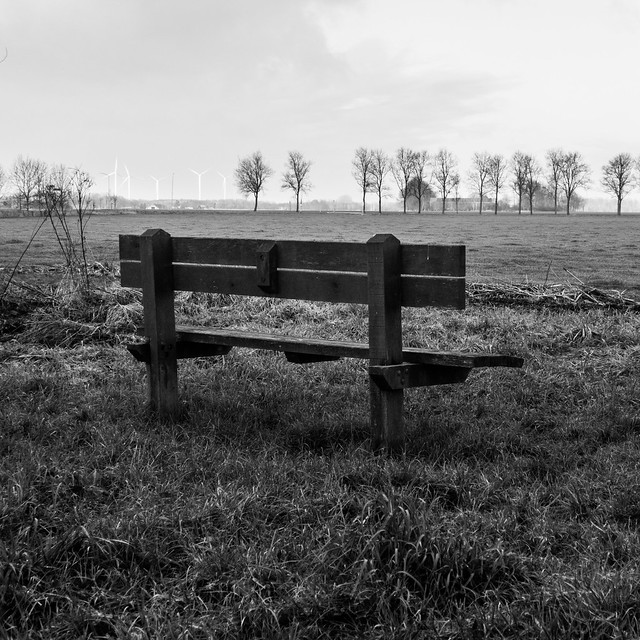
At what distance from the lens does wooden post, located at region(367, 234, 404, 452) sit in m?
5.26

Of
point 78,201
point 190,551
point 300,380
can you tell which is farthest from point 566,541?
point 78,201

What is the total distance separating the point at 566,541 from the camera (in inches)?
159

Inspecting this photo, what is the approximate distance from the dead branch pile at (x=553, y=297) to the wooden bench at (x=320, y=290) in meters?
7.14

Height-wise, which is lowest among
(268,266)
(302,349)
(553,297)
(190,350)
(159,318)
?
(553,297)

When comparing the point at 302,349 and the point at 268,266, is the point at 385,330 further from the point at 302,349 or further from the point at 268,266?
the point at 268,266

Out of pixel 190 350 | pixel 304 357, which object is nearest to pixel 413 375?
pixel 304 357

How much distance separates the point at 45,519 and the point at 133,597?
0.87 meters

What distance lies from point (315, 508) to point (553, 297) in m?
9.32

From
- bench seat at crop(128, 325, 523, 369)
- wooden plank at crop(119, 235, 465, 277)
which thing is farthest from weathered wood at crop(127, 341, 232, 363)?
wooden plank at crop(119, 235, 465, 277)

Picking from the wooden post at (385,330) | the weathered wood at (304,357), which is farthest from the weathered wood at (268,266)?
the wooden post at (385,330)

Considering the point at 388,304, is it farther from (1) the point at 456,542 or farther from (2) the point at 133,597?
(2) the point at 133,597

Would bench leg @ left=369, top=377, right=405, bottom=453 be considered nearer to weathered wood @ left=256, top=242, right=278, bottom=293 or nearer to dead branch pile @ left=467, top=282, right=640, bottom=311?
weathered wood @ left=256, top=242, right=278, bottom=293

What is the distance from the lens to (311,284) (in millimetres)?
5707

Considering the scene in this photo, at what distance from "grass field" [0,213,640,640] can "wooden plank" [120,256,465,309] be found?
1.00m
